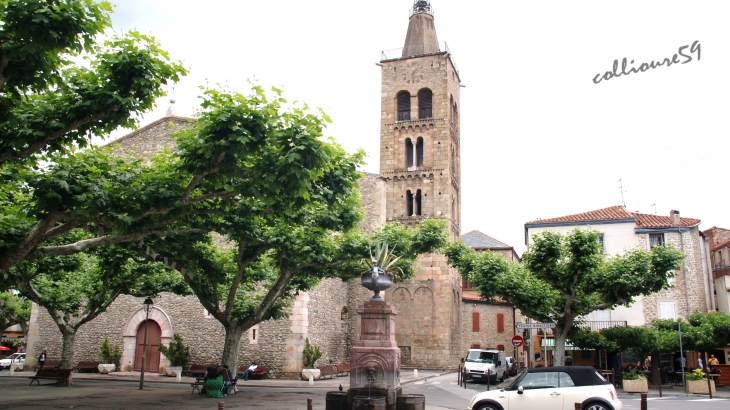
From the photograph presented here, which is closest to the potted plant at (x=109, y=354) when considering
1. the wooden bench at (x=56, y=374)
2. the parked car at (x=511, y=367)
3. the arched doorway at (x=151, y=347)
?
the arched doorway at (x=151, y=347)

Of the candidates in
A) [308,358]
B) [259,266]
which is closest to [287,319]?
[308,358]

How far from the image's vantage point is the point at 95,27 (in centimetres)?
875

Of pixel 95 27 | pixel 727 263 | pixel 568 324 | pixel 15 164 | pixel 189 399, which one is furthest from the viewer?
pixel 727 263

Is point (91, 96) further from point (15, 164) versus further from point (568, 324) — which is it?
point (568, 324)

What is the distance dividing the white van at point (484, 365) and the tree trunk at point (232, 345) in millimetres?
10992

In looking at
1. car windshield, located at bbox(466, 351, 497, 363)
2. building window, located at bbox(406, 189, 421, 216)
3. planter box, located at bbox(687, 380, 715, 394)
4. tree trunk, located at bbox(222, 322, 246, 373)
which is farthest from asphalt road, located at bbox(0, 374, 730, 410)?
building window, located at bbox(406, 189, 421, 216)

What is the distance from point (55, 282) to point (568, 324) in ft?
61.5

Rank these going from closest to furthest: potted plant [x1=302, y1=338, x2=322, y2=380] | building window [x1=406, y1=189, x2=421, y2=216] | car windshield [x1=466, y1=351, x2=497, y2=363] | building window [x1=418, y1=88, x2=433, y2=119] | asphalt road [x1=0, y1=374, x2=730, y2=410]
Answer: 1. asphalt road [x1=0, y1=374, x2=730, y2=410]
2. potted plant [x1=302, y1=338, x2=322, y2=380]
3. car windshield [x1=466, y1=351, x2=497, y2=363]
4. building window [x1=406, y1=189, x2=421, y2=216]
5. building window [x1=418, y1=88, x2=433, y2=119]

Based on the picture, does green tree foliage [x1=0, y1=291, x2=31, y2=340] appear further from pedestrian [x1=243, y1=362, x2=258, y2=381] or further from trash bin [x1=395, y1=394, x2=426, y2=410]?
trash bin [x1=395, y1=394, x2=426, y2=410]

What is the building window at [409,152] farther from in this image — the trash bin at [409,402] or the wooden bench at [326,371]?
the trash bin at [409,402]

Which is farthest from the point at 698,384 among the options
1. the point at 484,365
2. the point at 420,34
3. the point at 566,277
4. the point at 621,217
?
the point at 420,34

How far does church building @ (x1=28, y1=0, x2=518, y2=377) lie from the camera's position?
27766 mm

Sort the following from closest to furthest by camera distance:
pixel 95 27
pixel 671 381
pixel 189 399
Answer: pixel 95 27
pixel 189 399
pixel 671 381

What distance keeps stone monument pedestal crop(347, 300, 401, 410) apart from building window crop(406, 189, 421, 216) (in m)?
26.0
